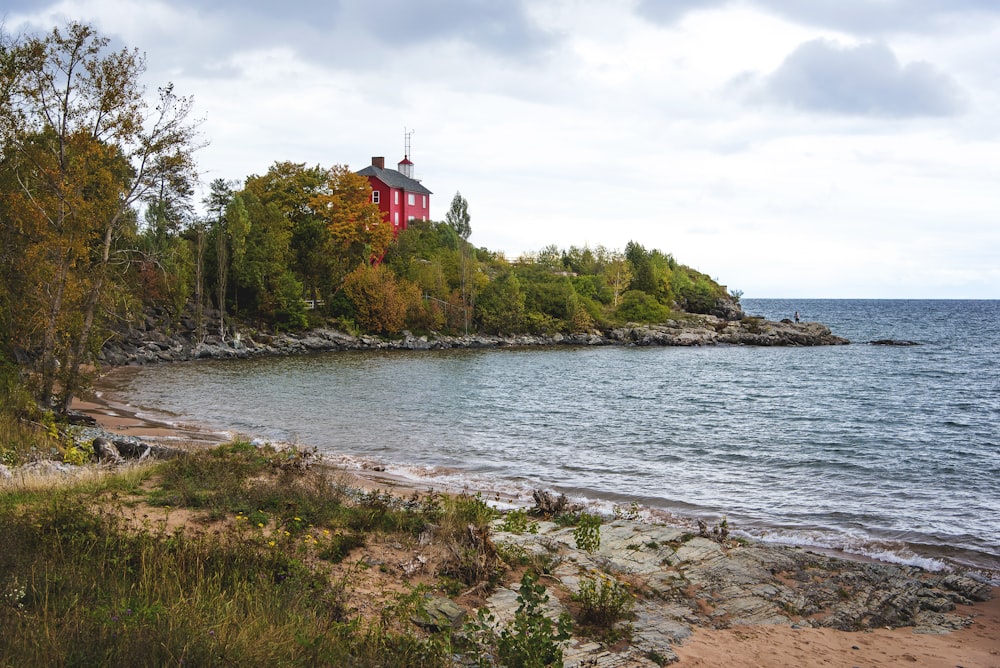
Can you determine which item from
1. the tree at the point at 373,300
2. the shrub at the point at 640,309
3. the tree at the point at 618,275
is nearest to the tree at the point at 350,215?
the tree at the point at 373,300

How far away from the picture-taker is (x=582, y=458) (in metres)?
21.0

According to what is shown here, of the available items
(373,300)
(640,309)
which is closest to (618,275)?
(640,309)

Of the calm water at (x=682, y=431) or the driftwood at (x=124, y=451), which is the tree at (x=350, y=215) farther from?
the driftwood at (x=124, y=451)

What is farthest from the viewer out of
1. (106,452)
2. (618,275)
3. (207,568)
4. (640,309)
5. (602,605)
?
(618,275)

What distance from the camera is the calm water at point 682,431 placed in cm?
1553

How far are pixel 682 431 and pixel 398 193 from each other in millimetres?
62454

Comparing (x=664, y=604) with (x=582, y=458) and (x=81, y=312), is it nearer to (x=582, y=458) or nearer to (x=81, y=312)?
(x=582, y=458)

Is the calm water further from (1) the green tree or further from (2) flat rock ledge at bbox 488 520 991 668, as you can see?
(1) the green tree

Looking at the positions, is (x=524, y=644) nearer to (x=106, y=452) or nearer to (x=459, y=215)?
(x=106, y=452)

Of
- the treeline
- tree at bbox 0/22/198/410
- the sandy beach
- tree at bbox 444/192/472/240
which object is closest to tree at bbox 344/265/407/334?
the treeline

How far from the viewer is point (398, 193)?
81938mm

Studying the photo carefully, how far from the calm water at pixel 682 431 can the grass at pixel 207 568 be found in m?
6.78

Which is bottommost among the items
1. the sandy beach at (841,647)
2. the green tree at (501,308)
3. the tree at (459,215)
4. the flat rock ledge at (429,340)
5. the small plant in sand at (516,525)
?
the sandy beach at (841,647)

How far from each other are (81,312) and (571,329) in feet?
200
